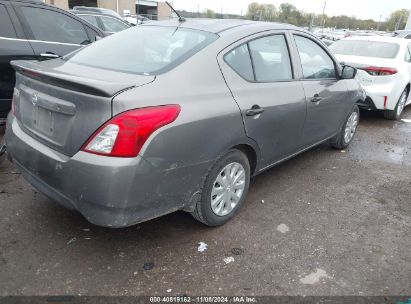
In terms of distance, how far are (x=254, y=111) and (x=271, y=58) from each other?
69cm

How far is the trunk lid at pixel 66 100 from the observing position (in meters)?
2.24

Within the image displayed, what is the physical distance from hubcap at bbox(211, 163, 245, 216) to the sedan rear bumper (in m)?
0.43

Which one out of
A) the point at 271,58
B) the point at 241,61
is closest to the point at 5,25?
the point at 241,61

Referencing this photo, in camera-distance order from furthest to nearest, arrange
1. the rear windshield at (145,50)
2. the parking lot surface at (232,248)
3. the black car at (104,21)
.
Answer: the black car at (104,21) → the rear windshield at (145,50) → the parking lot surface at (232,248)

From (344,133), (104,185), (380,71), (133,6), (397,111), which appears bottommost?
(397,111)

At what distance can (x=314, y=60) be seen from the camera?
4.04 m

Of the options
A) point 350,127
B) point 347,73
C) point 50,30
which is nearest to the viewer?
point 347,73

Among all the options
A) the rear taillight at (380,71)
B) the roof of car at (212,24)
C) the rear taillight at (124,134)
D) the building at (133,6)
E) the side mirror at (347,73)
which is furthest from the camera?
the building at (133,6)

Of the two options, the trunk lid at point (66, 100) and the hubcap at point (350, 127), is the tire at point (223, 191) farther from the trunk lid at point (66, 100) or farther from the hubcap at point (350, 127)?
the hubcap at point (350, 127)

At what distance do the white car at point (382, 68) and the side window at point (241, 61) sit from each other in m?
4.05

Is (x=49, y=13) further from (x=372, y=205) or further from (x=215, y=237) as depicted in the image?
(x=372, y=205)

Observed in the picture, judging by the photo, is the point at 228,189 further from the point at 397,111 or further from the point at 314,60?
the point at 397,111

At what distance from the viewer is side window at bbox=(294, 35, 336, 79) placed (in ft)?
12.5

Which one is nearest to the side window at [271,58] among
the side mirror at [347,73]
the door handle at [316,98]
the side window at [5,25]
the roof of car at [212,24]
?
the roof of car at [212,24]
